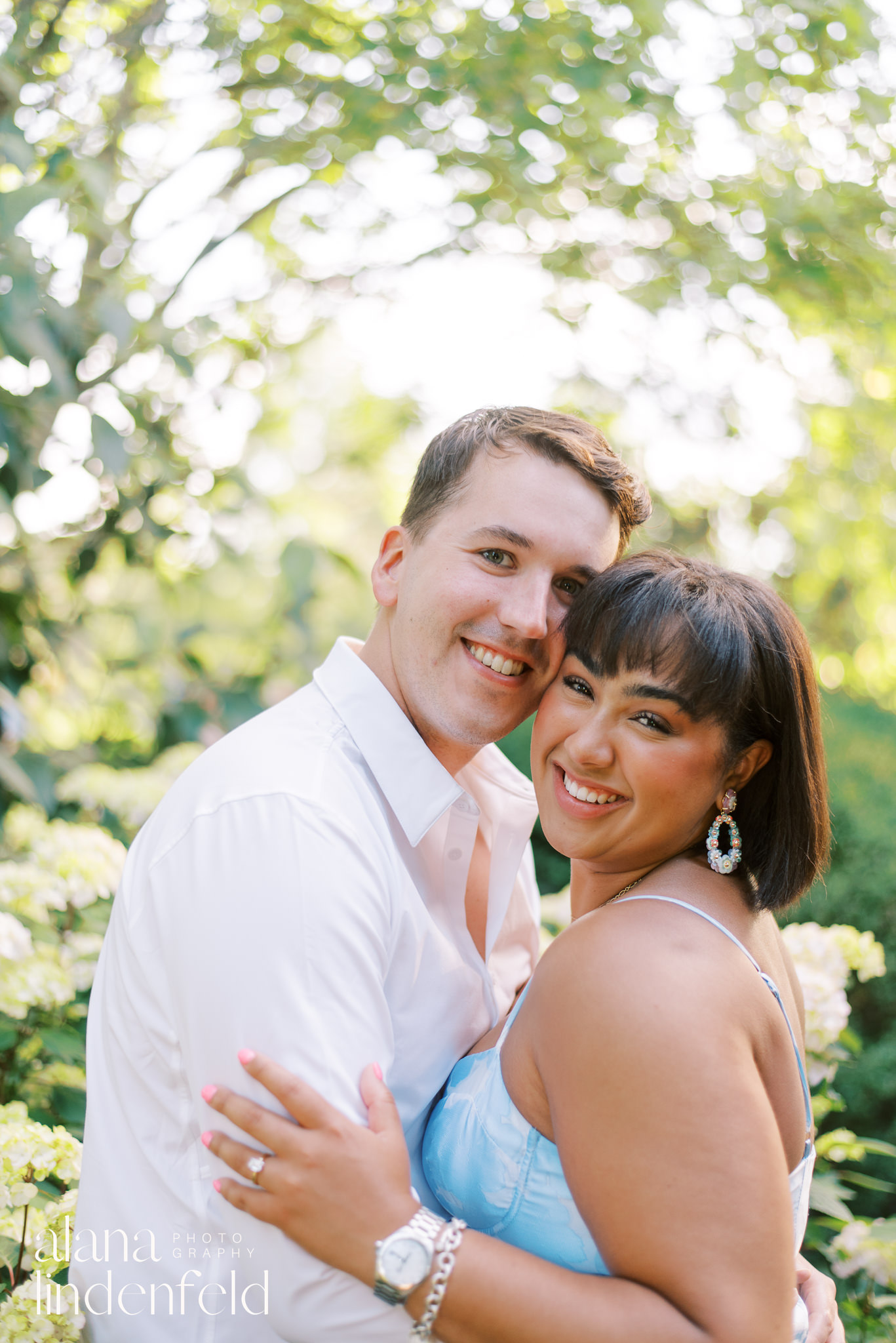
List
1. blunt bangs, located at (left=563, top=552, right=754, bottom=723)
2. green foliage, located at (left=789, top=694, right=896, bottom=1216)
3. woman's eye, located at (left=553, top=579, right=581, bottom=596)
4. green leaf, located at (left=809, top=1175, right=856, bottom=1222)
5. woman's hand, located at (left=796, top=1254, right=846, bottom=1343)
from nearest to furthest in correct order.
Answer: blunt bangs, located at (left=563, top=552, right=754, bottom=723) → woman's hand, located at (left=796, top=1254, right=846, bottom=1343) → woman's eye, located at (left=553, top=579, right=581, bottom=596) → green leaf, located at (left=809, top=1175, right=856, bottom=1222) → green foliage, located at (left=789, top=694, right=896, bottom=1216)

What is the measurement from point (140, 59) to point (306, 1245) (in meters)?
4.81

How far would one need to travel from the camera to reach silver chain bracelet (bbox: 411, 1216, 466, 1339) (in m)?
1.54

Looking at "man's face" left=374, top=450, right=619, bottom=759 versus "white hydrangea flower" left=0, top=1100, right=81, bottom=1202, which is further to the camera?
"man's face" left=374, top=450, right=619, bottom=759

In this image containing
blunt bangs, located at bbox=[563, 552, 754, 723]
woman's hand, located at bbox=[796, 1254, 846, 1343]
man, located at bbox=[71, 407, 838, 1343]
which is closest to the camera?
man, located at bbox=[71, 407, 838, 1343]

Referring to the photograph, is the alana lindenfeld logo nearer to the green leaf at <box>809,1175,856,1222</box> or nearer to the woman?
the woman

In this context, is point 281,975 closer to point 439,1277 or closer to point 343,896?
point 343,896

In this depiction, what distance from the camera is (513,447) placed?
236 cm

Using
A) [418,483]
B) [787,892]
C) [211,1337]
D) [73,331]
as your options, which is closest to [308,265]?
[73,331]

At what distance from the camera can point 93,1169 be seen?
191 cm

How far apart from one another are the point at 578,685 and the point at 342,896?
2.43 feet

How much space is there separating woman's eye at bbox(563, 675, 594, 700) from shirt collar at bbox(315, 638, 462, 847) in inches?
12.7

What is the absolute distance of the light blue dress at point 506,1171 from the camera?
1.75 m

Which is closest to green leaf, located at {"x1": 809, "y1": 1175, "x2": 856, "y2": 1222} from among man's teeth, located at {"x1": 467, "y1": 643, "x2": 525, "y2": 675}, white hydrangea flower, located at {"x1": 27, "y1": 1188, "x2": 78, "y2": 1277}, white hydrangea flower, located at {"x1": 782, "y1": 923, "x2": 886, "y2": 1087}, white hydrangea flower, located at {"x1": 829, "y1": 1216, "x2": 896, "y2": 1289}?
white hydrangea flower, located at {"x1": 829, "y1": 1216, "x2": 896, "y2": 1289}

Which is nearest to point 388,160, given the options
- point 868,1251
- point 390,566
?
point 390,566
